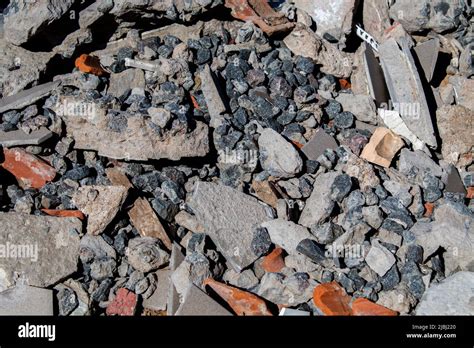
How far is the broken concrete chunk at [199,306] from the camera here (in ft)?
14.6

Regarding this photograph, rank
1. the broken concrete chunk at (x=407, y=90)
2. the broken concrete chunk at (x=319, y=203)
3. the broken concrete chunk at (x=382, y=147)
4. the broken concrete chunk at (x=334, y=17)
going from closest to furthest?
1. the broken concrete chunk at (x=319, y=203)
2. the broken concrete chunk at (x=382, y=147)
3. the broken concrete chunk at (x=407, y=90)
4. the broken concrete chunk at (x=334, y=17)

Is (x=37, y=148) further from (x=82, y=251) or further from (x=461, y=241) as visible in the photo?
Result: (x=461, y=241)

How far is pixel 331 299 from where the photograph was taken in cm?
460

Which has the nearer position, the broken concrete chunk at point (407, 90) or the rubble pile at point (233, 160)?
the rubble pile at point (233, 160)

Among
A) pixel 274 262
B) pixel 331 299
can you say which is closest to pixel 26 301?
pixel 274 262

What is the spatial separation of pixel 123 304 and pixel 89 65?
95.7 inches

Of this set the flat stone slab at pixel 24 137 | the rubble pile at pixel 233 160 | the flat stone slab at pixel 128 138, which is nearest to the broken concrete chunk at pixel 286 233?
the rubble pile at pixel 233 160

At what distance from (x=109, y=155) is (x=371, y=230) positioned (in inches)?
90.1

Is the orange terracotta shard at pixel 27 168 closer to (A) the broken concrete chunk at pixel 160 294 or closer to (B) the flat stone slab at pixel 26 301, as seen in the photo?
(B) the flat stone slab at pixel 26 301

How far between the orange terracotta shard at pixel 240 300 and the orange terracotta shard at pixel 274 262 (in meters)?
0.32

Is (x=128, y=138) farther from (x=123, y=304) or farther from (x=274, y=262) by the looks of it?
(x=274, y=262)

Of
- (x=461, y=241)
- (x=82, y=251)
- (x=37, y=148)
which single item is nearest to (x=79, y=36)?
(x=37, y=148)

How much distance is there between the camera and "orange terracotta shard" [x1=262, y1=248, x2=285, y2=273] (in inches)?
194

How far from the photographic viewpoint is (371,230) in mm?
5082
